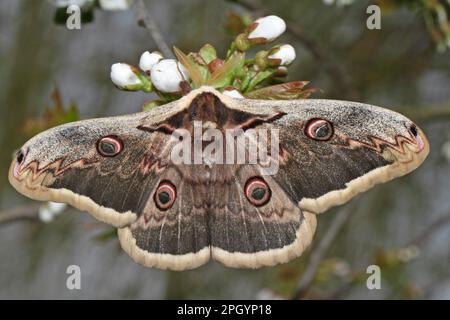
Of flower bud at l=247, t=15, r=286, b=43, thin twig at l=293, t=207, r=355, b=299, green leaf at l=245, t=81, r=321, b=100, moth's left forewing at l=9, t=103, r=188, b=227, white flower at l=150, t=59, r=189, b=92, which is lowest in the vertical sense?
thin twig at l=293, t=207, r=355, b=299

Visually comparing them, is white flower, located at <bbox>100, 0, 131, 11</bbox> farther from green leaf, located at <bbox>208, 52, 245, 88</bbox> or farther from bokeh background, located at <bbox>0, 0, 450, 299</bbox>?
bokeh background, located at <bbox>0, 0, 450, 299</bbox>

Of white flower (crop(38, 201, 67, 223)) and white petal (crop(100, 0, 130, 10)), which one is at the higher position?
white petal (crop(100, 0, 130, 10))

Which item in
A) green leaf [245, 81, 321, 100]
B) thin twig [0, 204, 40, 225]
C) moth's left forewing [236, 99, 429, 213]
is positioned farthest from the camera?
thin twig [0, 204, 40, 225]

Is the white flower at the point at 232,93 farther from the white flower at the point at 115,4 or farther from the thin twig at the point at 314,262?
the thin twig at the point at 314,262

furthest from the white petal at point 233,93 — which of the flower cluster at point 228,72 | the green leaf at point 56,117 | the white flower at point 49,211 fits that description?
the white flower at point 49,211

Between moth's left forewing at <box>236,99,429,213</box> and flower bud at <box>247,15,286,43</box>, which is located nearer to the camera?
moth's left forewing at <box>236,99,429,213</box>

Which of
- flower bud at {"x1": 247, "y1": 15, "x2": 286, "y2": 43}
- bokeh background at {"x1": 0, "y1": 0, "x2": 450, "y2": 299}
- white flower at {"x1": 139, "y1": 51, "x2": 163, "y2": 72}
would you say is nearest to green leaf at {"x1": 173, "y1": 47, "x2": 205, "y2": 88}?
white flower at {"x1": 139, "y1": 51, "x2": 163, "y2": 72}
